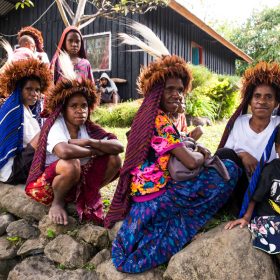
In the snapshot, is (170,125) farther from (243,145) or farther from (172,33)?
(172,33)

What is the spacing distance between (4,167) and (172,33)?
361 inches

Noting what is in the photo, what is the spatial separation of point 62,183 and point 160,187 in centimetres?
86

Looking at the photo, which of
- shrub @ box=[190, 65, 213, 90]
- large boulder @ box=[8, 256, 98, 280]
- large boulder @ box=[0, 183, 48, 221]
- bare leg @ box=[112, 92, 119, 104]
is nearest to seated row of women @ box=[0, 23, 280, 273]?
A: large boulder @ box=[0, 183, 48, 221]

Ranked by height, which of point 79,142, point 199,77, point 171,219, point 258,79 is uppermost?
point 199,77

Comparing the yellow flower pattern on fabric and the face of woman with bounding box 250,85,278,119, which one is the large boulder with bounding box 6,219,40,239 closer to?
the yellow flower pattern on fabric

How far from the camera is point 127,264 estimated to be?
2.36 m

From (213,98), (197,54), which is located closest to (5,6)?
(197,54)

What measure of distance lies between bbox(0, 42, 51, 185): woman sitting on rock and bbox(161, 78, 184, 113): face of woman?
1522 millimetres

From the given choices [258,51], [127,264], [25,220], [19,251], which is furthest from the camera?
[258,51]

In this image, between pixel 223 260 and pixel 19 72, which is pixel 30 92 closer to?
pixel 19 72

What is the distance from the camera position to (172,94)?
2535 millimetres

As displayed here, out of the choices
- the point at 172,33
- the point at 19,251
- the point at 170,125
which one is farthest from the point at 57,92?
the point at 172,33

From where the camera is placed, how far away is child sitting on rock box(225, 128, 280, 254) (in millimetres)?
2111

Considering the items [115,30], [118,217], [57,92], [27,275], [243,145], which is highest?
[115,30]
